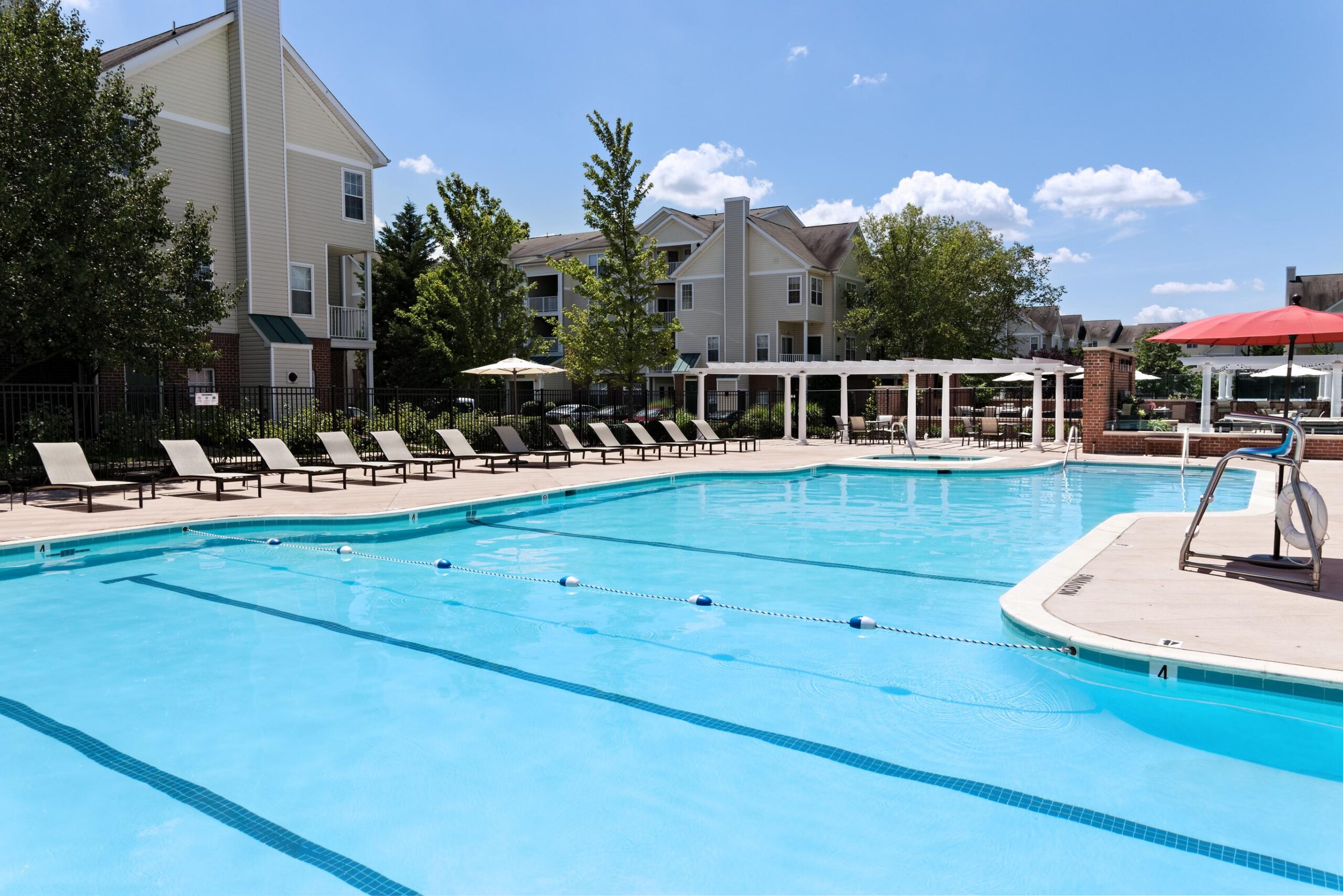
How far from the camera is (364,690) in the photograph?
559 cm

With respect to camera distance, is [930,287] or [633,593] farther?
[930,287]

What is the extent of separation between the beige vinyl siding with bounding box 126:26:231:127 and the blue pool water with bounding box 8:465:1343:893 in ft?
56.8

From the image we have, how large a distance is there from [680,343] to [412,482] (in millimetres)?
28240

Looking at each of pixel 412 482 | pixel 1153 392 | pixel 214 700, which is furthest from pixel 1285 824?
pixel 1153 392

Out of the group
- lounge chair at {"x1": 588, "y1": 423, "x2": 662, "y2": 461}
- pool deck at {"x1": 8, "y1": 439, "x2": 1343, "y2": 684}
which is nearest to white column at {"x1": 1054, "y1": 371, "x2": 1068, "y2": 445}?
pool deck at {"x1": 8, "y1": 439, "x2": 1343, "y2": 684}

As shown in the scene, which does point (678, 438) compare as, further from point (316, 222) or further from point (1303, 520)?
point (1303, 520)

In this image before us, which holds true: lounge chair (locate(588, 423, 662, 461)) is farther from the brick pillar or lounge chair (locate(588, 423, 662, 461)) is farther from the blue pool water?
the blue pool water

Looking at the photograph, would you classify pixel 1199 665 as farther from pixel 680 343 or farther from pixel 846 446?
pixel 680 343

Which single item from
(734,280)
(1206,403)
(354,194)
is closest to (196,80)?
(354,194)

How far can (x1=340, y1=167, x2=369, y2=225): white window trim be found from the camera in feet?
85.3

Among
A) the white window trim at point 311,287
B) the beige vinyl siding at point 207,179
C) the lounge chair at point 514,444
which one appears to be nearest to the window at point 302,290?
the white window trim at point 311,287

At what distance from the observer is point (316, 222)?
25281 mm

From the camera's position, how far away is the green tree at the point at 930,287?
38.2 meters

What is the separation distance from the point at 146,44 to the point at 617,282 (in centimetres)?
1402
